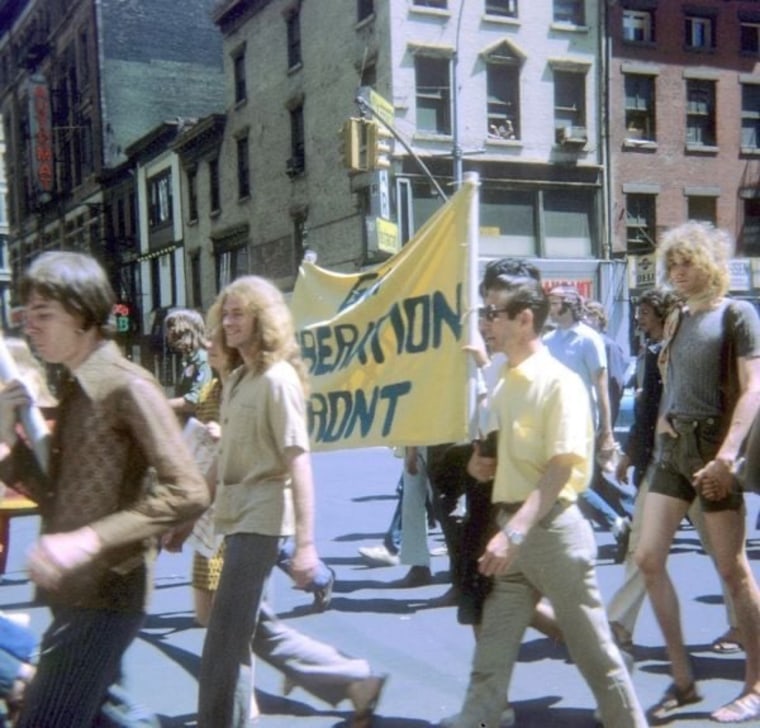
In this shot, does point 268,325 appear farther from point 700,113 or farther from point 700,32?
point 700,32

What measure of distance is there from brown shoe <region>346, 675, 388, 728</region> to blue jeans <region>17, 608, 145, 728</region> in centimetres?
161

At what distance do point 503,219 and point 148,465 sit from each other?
27020 mm

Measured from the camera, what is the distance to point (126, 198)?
145 ft

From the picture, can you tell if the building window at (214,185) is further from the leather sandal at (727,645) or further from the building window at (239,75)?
the leather sandal at (727,645)

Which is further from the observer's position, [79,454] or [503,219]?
[503,219]

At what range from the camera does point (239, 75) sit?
117 ft

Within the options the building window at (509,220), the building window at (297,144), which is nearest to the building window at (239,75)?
the building window at (297,144)

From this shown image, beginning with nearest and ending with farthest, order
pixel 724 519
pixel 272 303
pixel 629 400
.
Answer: pixel 272 303 → pixel 724 519 → pixel 629 400

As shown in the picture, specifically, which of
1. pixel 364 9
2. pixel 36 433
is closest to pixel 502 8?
pixel 364 9

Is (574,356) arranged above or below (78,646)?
above

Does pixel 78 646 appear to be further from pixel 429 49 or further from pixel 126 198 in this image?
pixel 126 198

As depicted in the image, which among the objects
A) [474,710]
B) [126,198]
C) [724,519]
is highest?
[126,198]

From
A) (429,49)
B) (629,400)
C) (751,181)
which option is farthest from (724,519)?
(751,181)

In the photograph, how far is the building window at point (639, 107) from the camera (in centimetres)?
3052
